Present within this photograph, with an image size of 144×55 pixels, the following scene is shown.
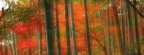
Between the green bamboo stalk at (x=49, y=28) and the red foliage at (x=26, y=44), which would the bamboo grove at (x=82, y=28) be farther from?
the green bamboo stalk at (x=49, y=28)

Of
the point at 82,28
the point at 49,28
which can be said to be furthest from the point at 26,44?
the point at 49,28

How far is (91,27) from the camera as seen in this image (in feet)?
45.5

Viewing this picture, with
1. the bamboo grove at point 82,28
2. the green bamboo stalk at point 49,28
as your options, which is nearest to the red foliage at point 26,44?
the bamboo grove at point 82,28

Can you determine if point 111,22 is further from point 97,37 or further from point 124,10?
point 124,10

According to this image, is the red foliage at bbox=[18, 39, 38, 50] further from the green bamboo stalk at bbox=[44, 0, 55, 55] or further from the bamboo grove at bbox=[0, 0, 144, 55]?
the green bamboo stalk at bbox=[44, 0, 55, 55]

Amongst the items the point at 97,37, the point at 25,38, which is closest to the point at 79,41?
the point at 97,37

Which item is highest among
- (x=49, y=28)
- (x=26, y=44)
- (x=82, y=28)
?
(x=49, y=28)

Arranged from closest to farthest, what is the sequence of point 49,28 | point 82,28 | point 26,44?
point 49,28, point 26,44, point 82,28

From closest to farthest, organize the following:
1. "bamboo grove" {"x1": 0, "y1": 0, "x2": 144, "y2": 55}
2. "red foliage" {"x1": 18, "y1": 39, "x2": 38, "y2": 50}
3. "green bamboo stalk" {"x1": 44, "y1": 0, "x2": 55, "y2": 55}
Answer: "green bamboo stalk" {"x1": 44, "y1": 0, "x2": 55, "y2": 55}, "bamboo grove" {"x1": 0, "y1": 0, "x2": 144, "y2": 55}, "red foliage" {"x1": 18, "y1": 39, "x2": 38, "y2": 50}

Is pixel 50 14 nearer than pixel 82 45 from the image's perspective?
Yes

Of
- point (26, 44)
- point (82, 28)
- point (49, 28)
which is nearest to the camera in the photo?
point (49, 28)

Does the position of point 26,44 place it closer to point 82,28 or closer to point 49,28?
point 82,28

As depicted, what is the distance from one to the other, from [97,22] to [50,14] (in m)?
9.27

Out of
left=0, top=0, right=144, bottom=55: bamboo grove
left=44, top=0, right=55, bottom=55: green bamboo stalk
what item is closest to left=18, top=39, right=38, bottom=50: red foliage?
left=0, top=0, right=144, bottom=55: bamboo grove
